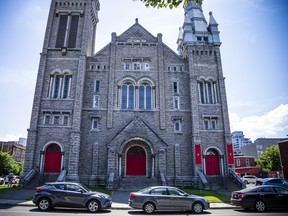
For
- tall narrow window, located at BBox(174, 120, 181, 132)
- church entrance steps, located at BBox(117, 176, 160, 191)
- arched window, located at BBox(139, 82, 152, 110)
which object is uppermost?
arched window, located at BBox(139, 82, 152, 110)

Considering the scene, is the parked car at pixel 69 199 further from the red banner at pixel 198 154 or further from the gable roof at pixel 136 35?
the gable roof at pixel 136 35

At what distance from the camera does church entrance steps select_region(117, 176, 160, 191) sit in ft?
68.5

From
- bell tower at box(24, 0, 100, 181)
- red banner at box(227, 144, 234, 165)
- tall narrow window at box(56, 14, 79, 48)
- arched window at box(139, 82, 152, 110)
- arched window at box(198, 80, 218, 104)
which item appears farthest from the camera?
tall narrow window at box(56, 14, 79, 48)

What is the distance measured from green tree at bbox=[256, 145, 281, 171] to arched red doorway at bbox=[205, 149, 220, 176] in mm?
36319

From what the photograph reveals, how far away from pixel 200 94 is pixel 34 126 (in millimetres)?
20288

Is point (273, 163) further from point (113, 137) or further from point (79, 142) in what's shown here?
point (79, 142)

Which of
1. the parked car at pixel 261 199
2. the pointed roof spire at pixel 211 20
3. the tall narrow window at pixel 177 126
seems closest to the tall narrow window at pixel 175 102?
the tall narrow window at pixel 177 126

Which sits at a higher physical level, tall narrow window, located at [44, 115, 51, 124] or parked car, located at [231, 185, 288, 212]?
tall narrow window, located at [44, 115, 51, 124]

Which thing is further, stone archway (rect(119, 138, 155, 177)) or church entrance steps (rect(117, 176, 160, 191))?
stone archway (rect(119, 138, 155, 177))

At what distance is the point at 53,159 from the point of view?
23.5 meters

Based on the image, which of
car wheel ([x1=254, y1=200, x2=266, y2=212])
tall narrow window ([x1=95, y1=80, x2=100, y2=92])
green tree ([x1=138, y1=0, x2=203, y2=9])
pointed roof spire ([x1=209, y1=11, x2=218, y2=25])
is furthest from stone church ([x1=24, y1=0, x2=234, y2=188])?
green tree ([x1=138, y1=0, x2=203, y2=9])

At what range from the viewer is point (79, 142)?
23688 millimetres

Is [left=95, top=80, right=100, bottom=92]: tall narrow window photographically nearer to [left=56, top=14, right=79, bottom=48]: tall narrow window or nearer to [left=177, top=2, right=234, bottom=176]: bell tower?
[left=56, top=14, right=79, bottom=48]: tall narrow window

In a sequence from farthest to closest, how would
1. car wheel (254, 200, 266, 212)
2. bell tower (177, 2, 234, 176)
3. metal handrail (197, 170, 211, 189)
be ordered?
bell tower (177, 2, 234, 176) → metal handrail (197, 170, 211, 189) → car wheel (254, 200, 266, 212)
